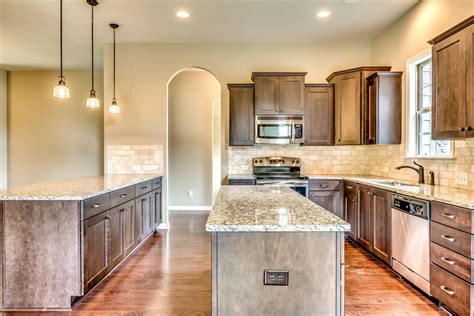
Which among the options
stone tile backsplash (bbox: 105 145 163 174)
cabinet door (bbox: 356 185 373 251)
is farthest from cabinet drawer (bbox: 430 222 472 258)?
stone tile backsplash (bbox: 105 145 163 174)

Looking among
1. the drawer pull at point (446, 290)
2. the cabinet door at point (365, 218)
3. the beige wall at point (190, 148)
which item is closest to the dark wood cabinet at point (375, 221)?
the cabinet door at point (365, 218)

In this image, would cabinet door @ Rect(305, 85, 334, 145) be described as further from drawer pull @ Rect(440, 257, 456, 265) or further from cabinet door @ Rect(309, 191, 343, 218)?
drawer pull @ Rect(440, 257, 456, 265)

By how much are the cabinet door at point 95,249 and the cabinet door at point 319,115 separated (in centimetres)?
316

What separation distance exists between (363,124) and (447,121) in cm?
161

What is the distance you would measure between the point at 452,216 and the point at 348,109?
242 cm

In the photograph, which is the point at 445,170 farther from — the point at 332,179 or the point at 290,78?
the point at 290,78

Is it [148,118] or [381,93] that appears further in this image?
[148,118]

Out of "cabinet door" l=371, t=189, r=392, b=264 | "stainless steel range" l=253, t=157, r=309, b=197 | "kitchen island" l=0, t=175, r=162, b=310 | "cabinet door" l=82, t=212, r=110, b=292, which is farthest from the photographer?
"stainless steel range" l=253, t=157, r=309, b=197

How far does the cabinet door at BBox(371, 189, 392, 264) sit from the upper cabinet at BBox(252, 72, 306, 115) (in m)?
1.77

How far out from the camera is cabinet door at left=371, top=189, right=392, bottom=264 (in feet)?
10.0

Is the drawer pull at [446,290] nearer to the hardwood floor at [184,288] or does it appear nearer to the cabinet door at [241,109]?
the hardwood floor at [184,288]

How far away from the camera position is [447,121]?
248 centimetres

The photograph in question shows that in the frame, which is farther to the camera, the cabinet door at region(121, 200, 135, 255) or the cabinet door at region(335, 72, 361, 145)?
the cabinet door at region(335, 72, 361, 145)

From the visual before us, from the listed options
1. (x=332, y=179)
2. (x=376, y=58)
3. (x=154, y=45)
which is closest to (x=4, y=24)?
(x=154, y=45)
